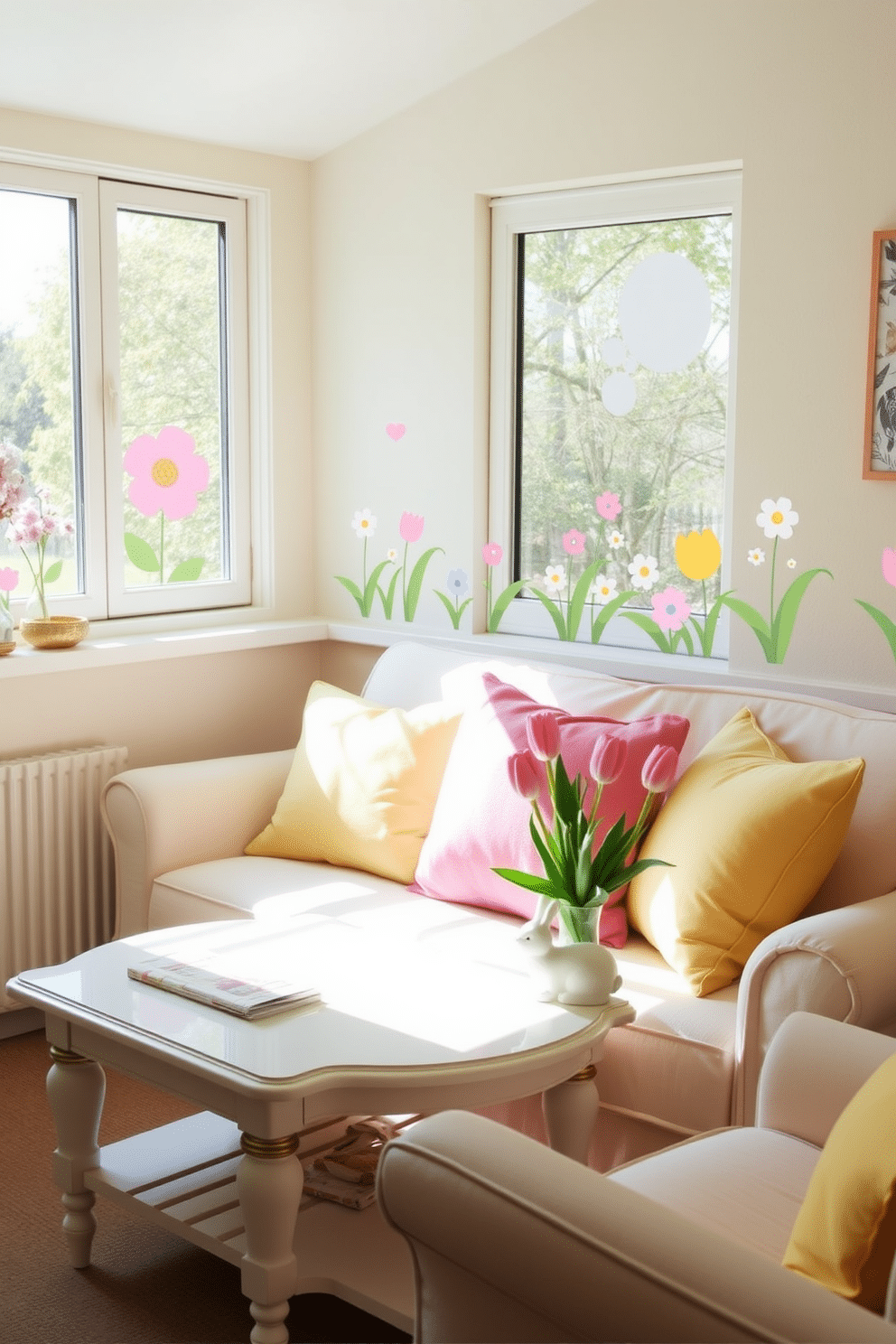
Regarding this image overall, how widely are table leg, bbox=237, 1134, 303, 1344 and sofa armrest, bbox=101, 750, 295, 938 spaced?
1257mm

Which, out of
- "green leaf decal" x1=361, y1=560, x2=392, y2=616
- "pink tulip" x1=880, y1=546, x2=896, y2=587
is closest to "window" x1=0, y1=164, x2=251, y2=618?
"green leaf decal" x1=361, y1=560, x2=392, y2=616

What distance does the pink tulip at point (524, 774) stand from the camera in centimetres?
233

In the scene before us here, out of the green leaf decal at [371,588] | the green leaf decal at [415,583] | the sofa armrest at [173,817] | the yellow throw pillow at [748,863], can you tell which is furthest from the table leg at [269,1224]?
the green leaf decal at [371,588]

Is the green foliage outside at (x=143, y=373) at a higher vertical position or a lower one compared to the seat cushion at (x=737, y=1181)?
higher

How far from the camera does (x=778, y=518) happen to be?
3.12m

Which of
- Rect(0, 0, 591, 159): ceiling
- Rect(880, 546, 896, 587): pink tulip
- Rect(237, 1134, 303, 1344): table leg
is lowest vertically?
Rect(237, 1134, 303, 1344): table leg

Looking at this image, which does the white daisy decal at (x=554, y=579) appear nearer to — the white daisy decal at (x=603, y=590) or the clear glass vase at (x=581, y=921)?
the white daisy decal at (x=603, y=590)

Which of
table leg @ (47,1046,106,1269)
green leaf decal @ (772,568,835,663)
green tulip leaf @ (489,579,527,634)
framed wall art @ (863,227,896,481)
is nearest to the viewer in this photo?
table leg @ (47,1046,106,1269)

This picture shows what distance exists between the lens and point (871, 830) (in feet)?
8.38

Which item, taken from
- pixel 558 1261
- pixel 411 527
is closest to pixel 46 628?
pixel 411 527

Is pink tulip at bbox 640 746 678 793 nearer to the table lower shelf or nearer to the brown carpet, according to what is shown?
the table lower shelf

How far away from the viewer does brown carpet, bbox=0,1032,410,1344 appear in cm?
229

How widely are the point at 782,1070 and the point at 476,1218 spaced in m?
0.78

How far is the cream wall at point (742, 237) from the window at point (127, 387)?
0.38 metres
